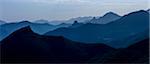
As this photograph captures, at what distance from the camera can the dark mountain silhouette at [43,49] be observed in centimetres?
325

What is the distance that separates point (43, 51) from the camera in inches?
130

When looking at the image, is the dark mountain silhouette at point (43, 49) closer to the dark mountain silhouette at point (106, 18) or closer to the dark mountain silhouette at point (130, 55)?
the dark mountain silhouette at point (130, 55)

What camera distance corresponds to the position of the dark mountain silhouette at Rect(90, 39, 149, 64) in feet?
10.6

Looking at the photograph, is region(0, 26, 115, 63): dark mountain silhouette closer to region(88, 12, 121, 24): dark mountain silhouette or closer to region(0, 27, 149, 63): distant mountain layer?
region(0, 27, 149, 63): distant mountain layer

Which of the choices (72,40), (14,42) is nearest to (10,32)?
(14,42)

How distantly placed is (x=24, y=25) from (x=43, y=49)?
0.93 ft

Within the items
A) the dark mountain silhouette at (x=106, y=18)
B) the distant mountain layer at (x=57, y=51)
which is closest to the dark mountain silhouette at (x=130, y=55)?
the distant mountain layer at (x=57, y=51)

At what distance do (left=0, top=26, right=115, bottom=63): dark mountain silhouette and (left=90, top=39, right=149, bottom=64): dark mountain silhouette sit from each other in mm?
55

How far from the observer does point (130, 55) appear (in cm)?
325

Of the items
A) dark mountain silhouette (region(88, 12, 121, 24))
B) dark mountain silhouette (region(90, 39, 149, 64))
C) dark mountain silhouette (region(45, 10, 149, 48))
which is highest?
dark mountain silhouette (region(88, 12, 121, 24))

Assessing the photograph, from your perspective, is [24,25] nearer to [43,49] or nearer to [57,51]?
[43,49]

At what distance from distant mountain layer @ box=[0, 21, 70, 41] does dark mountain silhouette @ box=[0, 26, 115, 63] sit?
0.12ft

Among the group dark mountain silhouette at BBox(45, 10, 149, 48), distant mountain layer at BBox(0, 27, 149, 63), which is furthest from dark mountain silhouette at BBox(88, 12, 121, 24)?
distant mountain layer at BBox(0, 27, 149, 63)

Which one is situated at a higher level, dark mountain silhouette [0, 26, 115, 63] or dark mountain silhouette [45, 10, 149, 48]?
dark mountain silhouette [45, 10, 149, 48]
